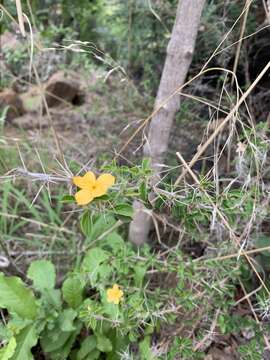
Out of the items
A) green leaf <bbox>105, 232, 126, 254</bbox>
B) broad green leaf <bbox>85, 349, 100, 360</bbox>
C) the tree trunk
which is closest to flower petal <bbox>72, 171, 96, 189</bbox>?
the tree trunk

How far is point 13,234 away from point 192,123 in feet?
2.67

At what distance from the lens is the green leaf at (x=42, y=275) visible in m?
1.24

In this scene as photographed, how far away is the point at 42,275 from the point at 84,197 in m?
0.57

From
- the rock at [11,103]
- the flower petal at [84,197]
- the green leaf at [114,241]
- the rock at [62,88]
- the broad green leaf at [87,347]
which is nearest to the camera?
the flower petal at [84,197]

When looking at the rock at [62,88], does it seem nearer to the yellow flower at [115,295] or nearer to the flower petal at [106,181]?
the yellow flower at [115,295]

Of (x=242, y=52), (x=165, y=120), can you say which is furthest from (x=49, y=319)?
(x=242, y=52)

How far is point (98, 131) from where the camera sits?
5.90 ft

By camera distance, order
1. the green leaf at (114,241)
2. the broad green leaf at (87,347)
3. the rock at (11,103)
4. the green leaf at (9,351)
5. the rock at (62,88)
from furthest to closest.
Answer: the rock at (62,88)
the rock at (11,103)
the green leaf at (114,241)
the broad green leaf at (87,347)
the green leaf at (9,351)

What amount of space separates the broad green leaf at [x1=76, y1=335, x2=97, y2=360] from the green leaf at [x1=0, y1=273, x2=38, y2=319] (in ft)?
0.52

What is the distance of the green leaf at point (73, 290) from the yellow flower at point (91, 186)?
451mm

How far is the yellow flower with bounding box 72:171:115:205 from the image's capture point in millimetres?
784

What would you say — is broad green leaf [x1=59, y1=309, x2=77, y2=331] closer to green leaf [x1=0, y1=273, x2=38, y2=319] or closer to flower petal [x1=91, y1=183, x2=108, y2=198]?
green leaf [x1=0, y1=273, x2=38, y2=319]

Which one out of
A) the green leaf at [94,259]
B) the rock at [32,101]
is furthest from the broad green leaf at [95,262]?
the rock at [32,101]

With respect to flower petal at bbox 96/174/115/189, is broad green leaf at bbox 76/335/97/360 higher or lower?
lower
